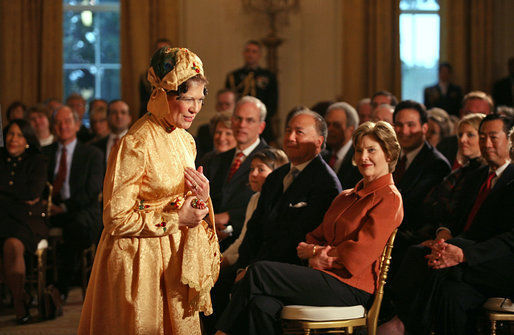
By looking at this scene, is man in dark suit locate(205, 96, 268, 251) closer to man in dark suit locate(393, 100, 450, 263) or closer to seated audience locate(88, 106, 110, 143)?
man in dark suit locate(393, 100, 450, 263)

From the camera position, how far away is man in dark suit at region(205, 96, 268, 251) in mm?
4734

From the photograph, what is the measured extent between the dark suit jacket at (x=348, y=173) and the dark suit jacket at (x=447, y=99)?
4524mm

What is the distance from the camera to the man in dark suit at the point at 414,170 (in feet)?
14.0

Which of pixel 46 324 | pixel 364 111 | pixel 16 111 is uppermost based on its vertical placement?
pixel 16 111

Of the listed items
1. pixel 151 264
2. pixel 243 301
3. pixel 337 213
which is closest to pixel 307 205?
pixel 337 213

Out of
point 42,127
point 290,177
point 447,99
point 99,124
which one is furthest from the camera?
point 447,99

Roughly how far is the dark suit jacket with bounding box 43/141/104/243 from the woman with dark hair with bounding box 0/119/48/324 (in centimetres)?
49

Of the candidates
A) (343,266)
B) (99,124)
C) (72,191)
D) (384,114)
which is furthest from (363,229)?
(99,124)

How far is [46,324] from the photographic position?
5121mm

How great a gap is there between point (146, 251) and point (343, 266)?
1205 millimetres

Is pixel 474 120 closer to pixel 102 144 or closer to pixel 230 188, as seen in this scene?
pixel 230 188

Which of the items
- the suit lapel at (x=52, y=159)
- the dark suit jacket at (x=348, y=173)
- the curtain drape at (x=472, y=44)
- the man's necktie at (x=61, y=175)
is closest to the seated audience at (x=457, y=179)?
the dark suit jacket at (x=348, y=173)

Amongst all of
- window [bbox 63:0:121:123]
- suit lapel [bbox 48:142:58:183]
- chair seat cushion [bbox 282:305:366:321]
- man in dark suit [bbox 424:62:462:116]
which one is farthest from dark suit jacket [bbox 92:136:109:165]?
man in dark suit [bbox 424:62:462:116]

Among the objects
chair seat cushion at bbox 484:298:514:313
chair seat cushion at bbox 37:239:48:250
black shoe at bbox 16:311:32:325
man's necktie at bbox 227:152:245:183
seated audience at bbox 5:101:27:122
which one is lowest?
black shoe at bbox 16:311:32:325
